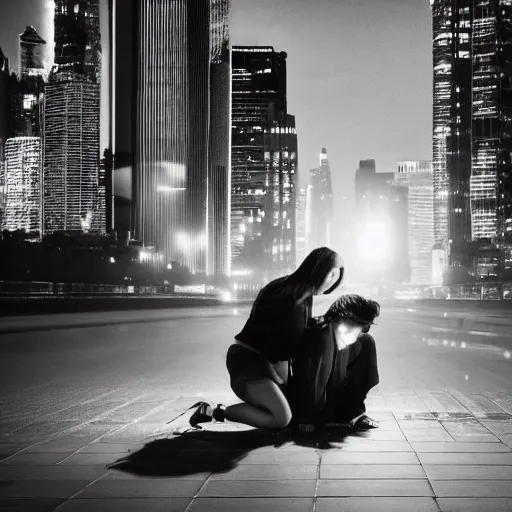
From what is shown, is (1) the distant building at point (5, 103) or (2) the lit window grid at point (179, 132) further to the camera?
(2) the lit window grid at point (179, 132)

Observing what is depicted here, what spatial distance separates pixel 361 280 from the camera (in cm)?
6912

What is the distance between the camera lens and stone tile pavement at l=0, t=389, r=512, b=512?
7.39ft

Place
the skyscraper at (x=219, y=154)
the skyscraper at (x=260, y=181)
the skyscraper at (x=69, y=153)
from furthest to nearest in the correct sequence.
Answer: the skyscraper at (x=219, y=154)
the skyscraper at (x=260, y=181)
the skyscraper at (x=69, y=153)

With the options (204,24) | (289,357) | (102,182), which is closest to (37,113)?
(289,357)

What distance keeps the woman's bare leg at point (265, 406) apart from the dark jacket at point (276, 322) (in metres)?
0.15

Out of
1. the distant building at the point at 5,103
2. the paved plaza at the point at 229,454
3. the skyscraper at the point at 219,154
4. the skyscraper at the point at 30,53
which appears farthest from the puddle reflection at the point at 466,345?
the skyscraper at the point at 219,154

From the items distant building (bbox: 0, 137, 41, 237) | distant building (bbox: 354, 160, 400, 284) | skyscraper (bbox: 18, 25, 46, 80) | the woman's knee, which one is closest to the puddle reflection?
the woman's knee

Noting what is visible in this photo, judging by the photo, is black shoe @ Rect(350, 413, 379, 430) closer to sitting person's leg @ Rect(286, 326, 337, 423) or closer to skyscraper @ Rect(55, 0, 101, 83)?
sitting person's leg @ Rect(286, 326, 337, 423)

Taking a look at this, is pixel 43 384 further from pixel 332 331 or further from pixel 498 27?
pixel 498 27

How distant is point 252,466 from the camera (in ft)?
9.05

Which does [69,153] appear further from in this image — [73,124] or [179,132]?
[179,132]

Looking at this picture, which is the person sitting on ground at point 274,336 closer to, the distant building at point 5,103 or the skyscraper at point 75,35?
the distant building at point 5,103

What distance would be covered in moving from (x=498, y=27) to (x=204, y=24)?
1353 inches

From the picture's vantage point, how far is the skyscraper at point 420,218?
423 feet
